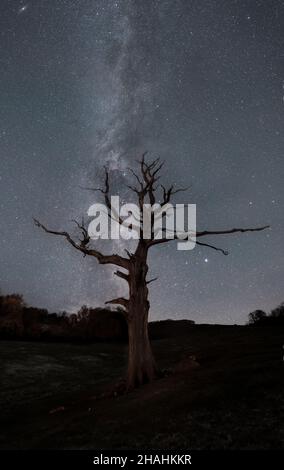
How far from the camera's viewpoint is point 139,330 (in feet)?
58.3

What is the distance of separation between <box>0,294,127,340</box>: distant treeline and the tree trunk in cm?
2598

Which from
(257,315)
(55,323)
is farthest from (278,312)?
(55,323)

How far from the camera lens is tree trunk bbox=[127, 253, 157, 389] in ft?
57.3

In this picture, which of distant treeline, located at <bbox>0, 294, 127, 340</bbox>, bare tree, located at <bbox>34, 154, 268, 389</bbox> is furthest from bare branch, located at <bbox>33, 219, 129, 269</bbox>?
distant treeline, located at <bbox>0, 294, 127, 340</bbox>

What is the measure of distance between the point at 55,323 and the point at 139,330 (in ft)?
104

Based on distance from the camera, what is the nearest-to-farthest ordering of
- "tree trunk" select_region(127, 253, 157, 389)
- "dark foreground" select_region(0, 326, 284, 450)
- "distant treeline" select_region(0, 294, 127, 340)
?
"dark foreground" select_region(0, 326, 284, 450)
"tree trunk" select_region(127, 253, 157, 389)
"distant treeline" select_region(0, 294, 127, 340)

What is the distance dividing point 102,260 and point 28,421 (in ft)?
22.9

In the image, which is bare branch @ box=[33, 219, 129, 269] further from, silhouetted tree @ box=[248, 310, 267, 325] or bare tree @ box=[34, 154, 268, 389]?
silhouetted tree @ box=[248, 310, 267, 325]

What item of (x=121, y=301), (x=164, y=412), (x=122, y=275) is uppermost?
(x=122, y=275)

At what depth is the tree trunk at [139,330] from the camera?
17453 millimetres

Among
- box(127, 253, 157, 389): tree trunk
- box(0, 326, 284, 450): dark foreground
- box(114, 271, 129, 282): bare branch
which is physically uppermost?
box(114, 271, 129, 282): bare branch

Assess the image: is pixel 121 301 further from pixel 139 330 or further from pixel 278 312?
pixel 278 312

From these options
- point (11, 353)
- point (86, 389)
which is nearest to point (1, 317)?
point (11, 353)

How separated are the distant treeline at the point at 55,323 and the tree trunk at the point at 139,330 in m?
26.0
